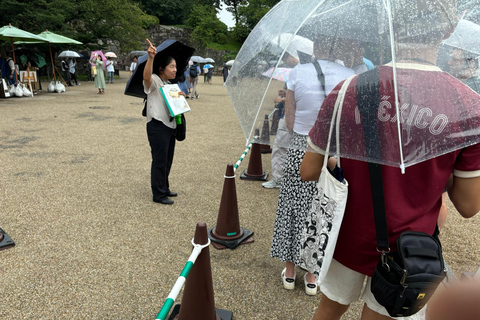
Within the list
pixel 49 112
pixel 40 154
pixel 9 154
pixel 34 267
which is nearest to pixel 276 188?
pixel 34 267

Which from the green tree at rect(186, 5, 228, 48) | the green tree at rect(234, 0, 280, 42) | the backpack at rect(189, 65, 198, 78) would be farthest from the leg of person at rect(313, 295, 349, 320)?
the green tree at rect(234, 0, 280, 42)

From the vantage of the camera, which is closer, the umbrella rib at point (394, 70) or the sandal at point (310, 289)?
the umbrella rib at point (394, 70)

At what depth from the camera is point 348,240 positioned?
1419 mm

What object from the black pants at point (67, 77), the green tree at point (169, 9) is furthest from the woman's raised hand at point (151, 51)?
the green tree at point (169, 9)

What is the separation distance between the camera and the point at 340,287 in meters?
1.51

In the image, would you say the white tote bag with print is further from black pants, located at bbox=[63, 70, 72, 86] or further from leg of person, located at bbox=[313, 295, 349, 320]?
black pants, located at bbox=[63, 70, 72, 86]

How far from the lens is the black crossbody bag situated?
1181 millimetres

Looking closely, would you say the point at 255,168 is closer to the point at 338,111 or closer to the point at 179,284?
the point at 179,284

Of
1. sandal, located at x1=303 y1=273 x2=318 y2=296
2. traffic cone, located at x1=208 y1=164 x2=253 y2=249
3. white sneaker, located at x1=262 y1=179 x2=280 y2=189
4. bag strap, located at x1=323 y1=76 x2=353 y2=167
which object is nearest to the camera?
bag strap, located at x1=323 y1=76 x2=353 y2=167

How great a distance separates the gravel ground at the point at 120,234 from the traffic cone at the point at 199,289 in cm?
38

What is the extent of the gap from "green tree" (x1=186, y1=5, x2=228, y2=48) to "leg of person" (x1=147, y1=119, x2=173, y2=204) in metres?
36.8

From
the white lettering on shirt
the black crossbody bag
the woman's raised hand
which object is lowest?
the black crossbody bag

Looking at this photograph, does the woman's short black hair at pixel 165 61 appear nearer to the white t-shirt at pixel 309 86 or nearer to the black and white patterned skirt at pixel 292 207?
the black and white patterned skirt at pixel 292 207

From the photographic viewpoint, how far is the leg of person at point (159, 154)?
3793 millimetres
